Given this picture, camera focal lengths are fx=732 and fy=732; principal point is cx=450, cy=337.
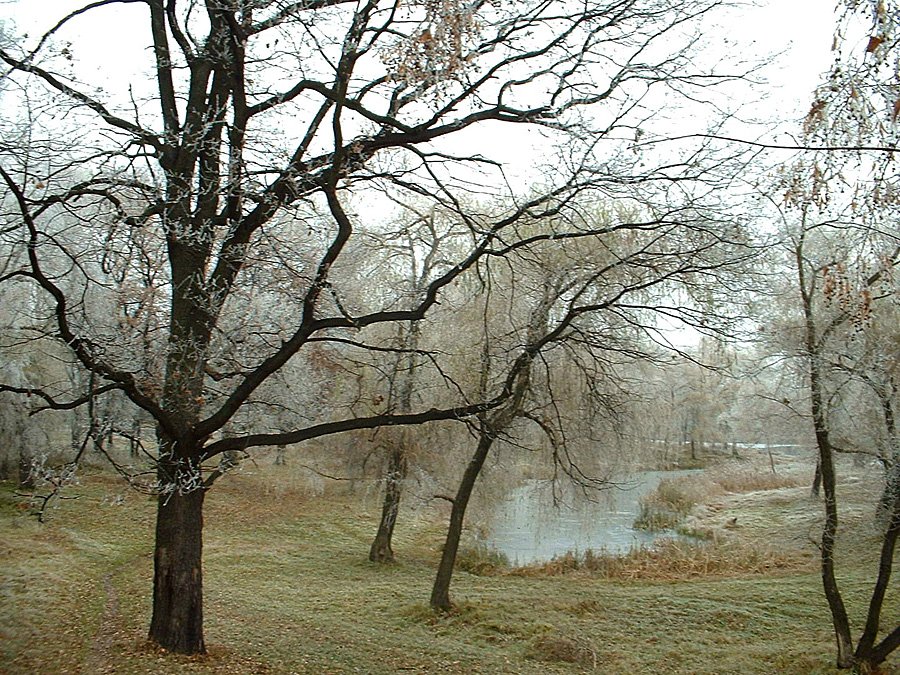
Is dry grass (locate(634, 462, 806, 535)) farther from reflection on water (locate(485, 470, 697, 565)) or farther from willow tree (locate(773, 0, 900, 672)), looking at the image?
willow tree (locate(773, 0, 900, 672))

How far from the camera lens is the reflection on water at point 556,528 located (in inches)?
562

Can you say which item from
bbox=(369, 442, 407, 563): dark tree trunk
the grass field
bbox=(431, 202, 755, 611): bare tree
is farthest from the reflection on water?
bbox=(431, 202, 755, 611): bare tree

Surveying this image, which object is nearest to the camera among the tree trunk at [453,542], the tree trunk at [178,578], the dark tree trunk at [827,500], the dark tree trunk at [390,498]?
the tree trunk at [178,578]

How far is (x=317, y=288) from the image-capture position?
20.1 ft

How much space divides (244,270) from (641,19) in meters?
4.15

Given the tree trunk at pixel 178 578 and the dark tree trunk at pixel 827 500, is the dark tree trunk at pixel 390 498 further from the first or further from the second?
the dark tree trunk at pixel 827 500

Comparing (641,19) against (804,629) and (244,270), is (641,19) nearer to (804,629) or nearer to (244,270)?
(244,270)

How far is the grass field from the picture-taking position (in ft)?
24.3

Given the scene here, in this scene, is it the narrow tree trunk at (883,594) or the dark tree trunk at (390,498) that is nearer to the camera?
the narrow tree trunk at (883,594)

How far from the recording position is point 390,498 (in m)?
14.9

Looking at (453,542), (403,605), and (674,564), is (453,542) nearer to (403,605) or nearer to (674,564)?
(403,605)

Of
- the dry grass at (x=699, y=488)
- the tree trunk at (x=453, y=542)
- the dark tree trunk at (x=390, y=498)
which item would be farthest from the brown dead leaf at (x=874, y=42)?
the dry grass at (x=699, y=488)

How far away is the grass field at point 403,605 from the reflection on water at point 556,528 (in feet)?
4.07

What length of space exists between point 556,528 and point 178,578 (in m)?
12.5
